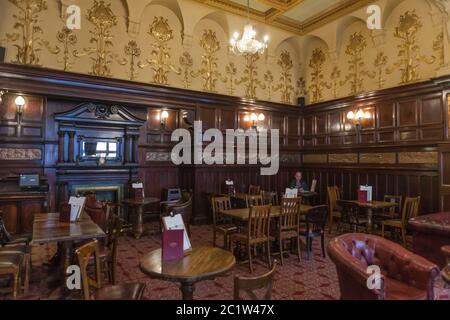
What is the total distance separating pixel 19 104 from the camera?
6074mm

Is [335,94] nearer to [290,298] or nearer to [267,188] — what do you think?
[267,188]

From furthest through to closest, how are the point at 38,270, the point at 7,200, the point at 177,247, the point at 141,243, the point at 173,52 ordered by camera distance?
the point at 173,52 → the point at 141,243 → the point at 7,200 → the point at 38,270 → the point at 177,247

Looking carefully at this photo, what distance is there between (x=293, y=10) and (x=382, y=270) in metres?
7.61

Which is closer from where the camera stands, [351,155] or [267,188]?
[351,155]

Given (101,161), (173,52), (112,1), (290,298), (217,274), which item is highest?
(112,1)

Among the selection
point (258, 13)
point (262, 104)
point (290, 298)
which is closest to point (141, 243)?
point (290, 298)

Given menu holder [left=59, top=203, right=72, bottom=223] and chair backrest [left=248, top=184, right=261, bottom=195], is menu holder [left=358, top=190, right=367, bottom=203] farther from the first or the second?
menu holder [left=59, top=203, right=72, bottom=223]

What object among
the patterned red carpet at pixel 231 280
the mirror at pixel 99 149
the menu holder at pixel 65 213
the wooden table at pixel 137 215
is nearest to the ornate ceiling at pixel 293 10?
the mirror at pixel 99 149

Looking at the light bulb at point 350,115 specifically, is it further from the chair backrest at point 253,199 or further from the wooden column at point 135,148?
the wooden column at point 135,148

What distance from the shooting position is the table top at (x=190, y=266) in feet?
7.28

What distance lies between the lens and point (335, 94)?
9.22 metres

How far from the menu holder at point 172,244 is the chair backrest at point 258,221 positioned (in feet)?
6.34

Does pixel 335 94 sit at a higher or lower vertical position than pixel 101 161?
higher

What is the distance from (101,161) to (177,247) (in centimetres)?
516
